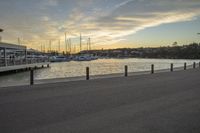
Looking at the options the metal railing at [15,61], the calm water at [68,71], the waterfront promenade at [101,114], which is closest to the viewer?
the waterfront promenade at [101,114]

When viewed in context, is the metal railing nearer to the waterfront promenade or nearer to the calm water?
the calm water

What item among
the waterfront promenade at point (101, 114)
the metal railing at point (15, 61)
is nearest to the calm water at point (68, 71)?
the metal railing at point (15, 61)

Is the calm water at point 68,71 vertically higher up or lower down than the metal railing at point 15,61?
lower down

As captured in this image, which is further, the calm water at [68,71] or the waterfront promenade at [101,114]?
the calm water at [68,71]

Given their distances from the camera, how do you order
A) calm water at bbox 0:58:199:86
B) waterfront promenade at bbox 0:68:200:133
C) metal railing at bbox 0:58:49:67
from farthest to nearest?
metal railing at bbox 0:58:49:67 → calm water at bbox 0:58:199:86 → waterfront promenade at bbox 0:68:200:133

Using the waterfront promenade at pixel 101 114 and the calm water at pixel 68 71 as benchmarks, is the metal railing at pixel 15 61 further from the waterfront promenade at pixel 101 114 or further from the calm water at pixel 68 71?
the waterfront promenade at pixel 101 114

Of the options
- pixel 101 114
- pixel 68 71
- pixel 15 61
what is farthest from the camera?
pixel 68 71

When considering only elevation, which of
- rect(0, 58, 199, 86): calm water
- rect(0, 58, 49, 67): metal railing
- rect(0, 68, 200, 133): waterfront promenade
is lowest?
rect(0, 58, 199, 86): calm water

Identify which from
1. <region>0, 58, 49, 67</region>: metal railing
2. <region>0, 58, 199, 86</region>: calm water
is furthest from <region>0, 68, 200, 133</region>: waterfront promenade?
<region>0, 58, 49, 67</region>: metal railing

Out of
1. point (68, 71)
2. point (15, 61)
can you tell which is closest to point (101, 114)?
point (15, 61)

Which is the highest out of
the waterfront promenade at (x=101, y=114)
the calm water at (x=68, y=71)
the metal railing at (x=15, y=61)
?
the metal railing at (x=15, y=61)

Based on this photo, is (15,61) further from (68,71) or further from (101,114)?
(101,114)

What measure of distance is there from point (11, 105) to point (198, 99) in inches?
307

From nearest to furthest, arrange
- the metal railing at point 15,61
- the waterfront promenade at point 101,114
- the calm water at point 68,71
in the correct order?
the waterfront promenade at point 101,114, the calm water at point 68,71, the metal railing at point 15,61
